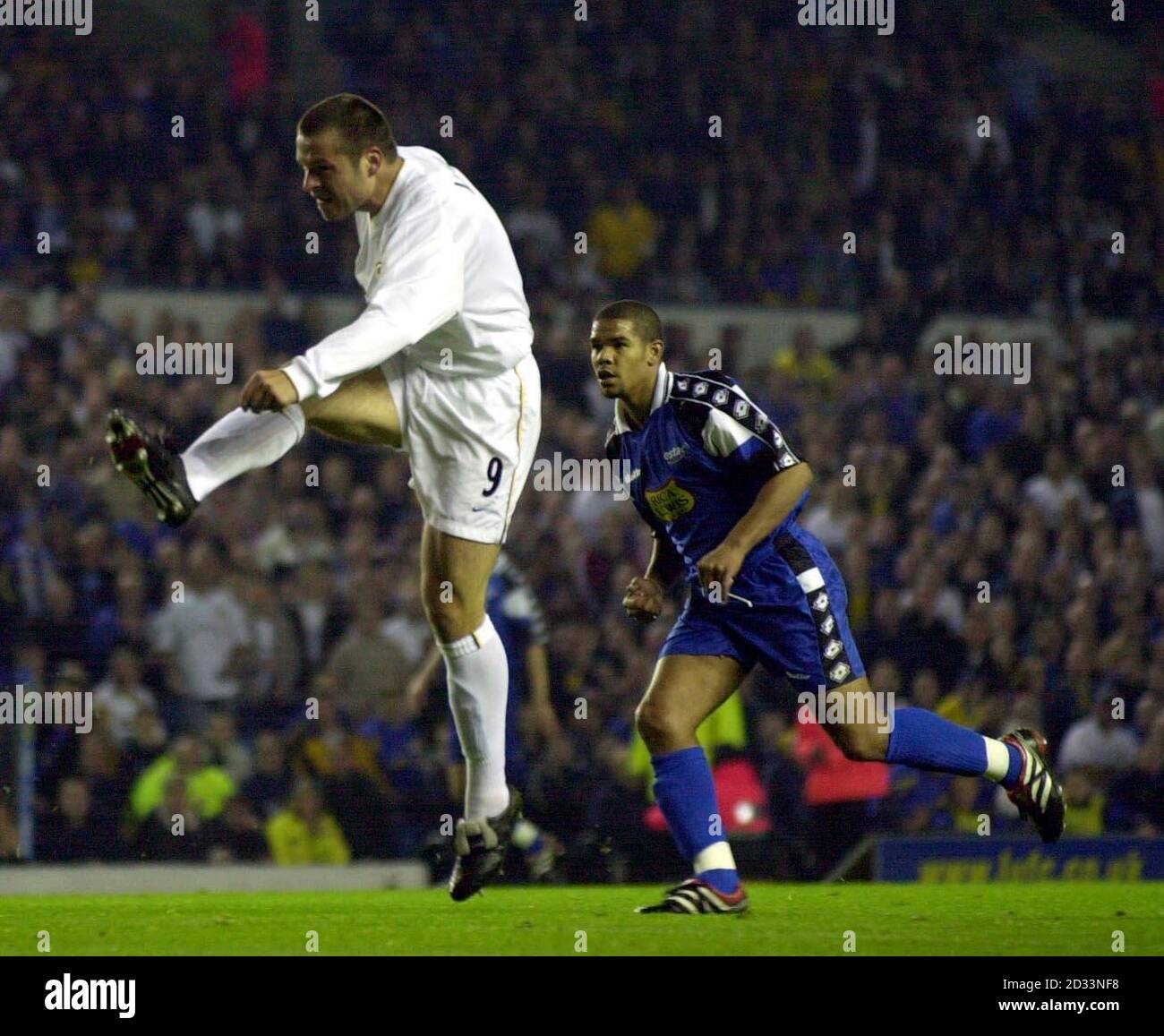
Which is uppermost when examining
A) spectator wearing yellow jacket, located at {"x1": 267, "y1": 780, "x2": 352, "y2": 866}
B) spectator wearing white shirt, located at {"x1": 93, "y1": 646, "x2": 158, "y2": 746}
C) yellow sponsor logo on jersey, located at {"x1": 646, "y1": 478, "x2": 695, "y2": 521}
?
yellow sponsor logo on jersey, located at {"x1": 646, "y1": 478, "x2": 695, "y2": 521}

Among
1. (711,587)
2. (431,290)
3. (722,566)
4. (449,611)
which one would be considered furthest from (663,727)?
(431,290)

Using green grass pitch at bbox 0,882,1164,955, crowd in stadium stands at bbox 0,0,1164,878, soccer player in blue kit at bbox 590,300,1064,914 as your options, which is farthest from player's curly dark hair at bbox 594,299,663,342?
crowd in stadium stands at bbox 0,0,1164,878

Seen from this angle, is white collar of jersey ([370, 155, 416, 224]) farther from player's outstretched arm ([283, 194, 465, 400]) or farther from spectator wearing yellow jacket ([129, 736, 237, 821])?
spectator wearing yellow jacket ([129, 736, 237, 821])

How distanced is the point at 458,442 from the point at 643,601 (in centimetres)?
73

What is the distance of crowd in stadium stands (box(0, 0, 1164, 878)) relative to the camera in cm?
916

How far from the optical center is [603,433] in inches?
449

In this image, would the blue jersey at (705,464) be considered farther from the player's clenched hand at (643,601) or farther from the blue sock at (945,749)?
the blue sock at (945,749)

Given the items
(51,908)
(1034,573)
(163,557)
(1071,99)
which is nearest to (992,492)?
(1034,573)

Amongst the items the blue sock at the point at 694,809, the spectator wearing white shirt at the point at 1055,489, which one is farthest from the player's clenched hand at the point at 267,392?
the spectator wearing white shirt at the point at 1055,489

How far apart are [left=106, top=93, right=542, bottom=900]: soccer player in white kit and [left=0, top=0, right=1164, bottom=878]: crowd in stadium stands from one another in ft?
10.7

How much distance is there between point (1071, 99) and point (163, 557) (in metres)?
7.02

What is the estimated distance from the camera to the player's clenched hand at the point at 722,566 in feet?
17.7

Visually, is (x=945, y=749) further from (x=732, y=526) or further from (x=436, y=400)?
(x=436, y=400)

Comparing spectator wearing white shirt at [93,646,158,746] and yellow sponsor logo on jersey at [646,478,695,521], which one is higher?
yellow sponsor logo on jersey at [646,478,695,521]
